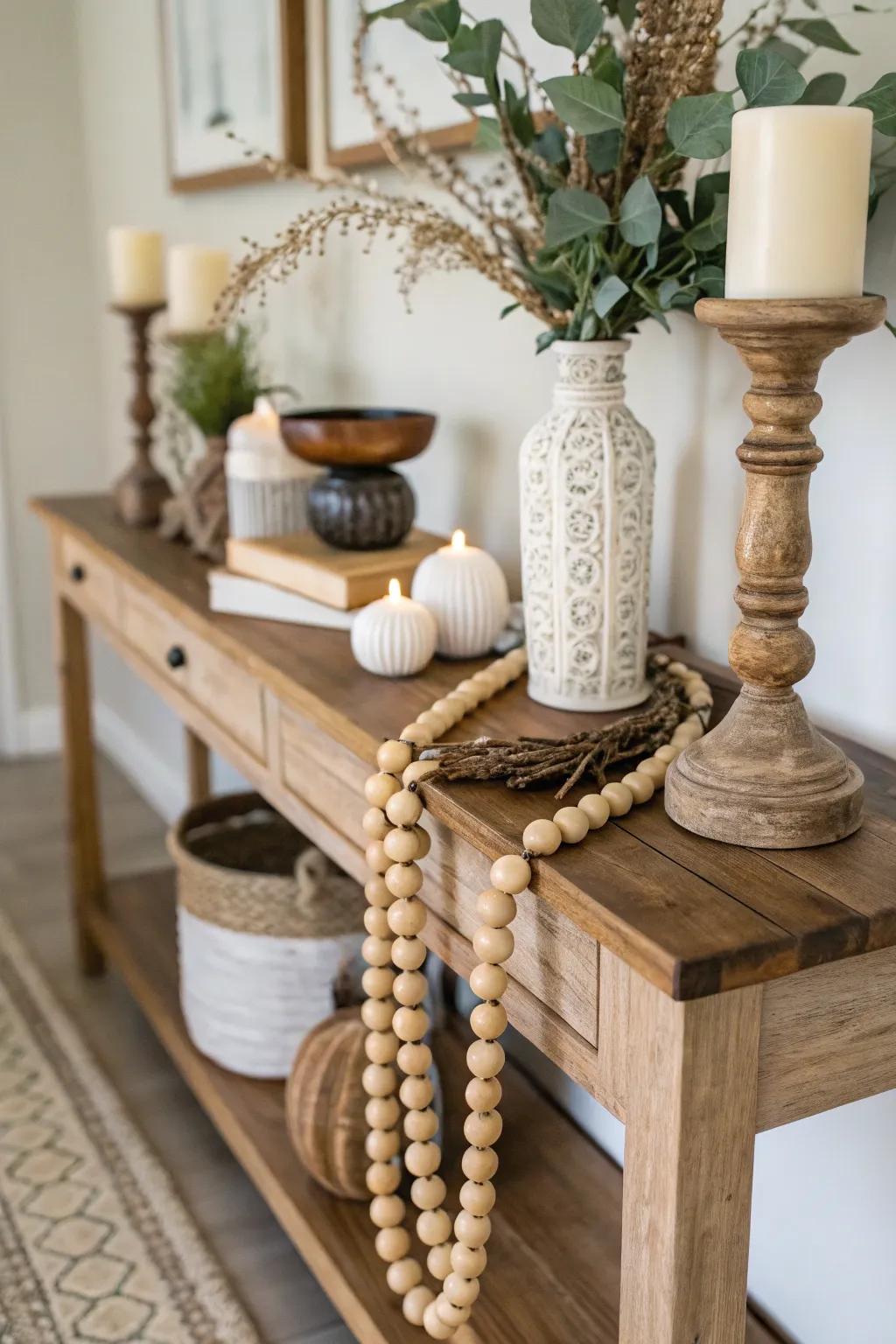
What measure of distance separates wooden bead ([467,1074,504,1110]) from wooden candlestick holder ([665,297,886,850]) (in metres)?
0.23

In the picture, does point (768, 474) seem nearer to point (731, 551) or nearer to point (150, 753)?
point (731, 551)

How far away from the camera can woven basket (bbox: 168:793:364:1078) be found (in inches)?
64.7

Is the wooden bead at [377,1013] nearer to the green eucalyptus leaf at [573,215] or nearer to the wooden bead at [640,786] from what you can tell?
the wooden bead at [640,786]

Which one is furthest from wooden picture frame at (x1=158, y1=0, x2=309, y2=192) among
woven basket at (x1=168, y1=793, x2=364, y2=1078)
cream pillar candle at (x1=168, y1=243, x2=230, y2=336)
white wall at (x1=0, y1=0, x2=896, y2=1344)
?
woven basket at (x1=168, y1=793, x2=364, y2=1078)

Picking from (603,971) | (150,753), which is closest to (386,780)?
(603,971)

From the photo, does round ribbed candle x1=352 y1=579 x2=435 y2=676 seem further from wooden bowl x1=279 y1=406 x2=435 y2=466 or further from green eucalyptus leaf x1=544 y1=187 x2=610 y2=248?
green eucalyptus leaf x1=544 y1=187 x2=610 y2=248

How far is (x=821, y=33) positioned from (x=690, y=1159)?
78cm

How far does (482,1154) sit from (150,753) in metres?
2.34

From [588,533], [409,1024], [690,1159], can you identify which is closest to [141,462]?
[588,533]

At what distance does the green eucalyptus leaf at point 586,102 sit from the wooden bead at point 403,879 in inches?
20.8

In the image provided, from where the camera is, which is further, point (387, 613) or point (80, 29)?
point (80, 29)

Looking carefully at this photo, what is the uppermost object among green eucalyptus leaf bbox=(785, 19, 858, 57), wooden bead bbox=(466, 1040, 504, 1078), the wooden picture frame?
the wooden picture frame

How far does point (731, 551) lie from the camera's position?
1.23 metres

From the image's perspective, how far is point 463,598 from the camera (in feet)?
Answer: 4.05
